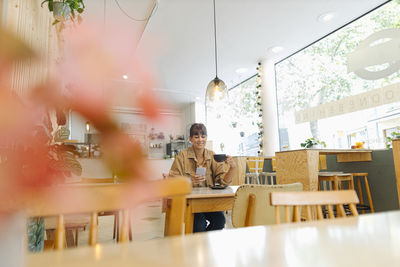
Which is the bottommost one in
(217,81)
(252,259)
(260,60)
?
(252,259)

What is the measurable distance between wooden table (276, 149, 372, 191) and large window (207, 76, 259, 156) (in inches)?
120

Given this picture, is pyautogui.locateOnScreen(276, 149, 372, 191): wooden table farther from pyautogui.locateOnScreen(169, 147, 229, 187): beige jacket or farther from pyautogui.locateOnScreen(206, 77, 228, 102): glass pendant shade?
pyautogui.locateOnScreen(169, 147, 229, 187): beige jacket

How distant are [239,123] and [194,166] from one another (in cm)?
570

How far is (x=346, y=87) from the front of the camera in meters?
4.80

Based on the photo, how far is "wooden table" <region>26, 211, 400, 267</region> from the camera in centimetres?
42

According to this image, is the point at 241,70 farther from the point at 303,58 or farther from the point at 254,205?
the point at 254,205

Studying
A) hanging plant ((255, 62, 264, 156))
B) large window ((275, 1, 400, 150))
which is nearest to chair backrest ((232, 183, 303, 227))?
large window ((275, 1, 400, 150))

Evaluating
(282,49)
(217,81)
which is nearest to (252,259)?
(217,81)

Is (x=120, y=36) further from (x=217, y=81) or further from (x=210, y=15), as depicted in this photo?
(x=210, y=15)

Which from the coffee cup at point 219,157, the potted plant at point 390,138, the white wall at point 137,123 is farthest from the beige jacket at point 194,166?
the potted plant at point 390,138

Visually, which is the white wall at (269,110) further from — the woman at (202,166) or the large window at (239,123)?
the woman at (202,166)

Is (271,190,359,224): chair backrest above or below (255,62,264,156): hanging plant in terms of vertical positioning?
below

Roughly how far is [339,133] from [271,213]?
13.1 ft

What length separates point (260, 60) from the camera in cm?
620
